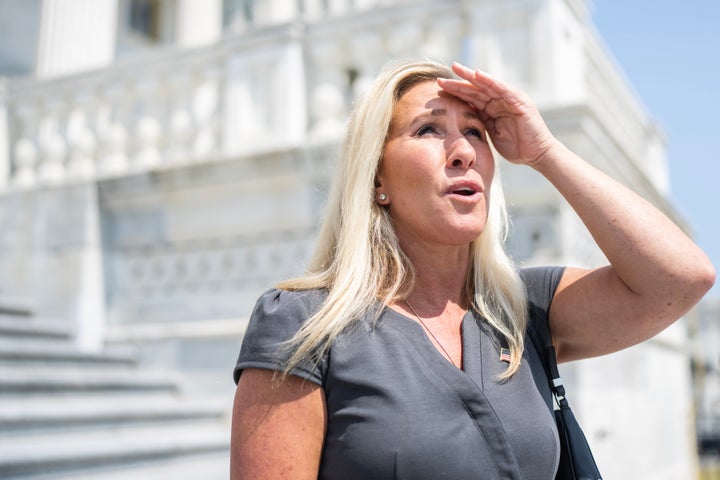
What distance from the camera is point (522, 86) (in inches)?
169

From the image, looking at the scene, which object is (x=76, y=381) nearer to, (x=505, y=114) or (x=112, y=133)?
(x=112, y=133)

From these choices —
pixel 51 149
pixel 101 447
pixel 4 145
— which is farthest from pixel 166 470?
pixel 4 145

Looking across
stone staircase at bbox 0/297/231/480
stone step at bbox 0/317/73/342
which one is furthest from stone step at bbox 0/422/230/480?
stone step at bbox 0/317/73/342

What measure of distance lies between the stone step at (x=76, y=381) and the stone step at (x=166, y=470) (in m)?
0.71

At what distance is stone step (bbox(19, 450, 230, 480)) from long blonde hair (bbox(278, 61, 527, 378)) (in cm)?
237

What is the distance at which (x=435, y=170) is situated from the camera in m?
1.70

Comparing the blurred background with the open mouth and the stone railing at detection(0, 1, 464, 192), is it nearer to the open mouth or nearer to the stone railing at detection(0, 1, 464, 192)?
the stone railing at detection(0, 1, 464, 192)

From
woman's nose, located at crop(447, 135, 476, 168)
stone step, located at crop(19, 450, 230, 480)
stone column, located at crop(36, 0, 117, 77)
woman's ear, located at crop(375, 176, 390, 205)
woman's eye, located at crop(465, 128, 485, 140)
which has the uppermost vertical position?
stone column, located at crop(36, 0, 117, 77)

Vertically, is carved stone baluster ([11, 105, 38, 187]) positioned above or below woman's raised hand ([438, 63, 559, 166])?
above

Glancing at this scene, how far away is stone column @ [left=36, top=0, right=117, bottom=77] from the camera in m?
7.05

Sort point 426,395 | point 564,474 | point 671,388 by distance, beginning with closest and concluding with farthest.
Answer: point 426,395, point 564,474, point 671,388

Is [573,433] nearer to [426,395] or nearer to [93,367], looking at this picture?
[426,395]

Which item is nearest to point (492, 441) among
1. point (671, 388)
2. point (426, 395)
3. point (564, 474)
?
point (426, 395)

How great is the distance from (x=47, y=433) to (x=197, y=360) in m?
1.38
